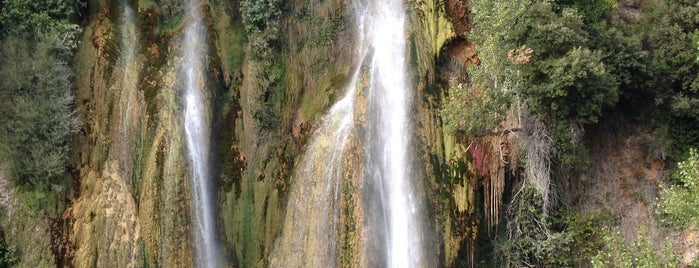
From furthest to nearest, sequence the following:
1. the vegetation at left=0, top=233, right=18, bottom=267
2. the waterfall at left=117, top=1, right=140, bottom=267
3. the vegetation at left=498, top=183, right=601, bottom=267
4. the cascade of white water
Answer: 1. the vegetation at left=0, top=233, right=18, bottom=267
2. the cascade of white water
3. the waterfall at left=117, top=1, right=140, bottom=267
4. the vegetation at left=498, top=183, right=601, bottom=267

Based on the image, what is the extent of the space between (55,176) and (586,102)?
1338 centimetres

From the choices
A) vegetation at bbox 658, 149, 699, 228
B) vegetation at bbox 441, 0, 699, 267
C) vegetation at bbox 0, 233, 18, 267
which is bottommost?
vegetation at bbox 0, 233, 18, 267

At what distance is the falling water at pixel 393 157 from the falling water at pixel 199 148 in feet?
14.8

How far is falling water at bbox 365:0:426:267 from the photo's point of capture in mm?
12828

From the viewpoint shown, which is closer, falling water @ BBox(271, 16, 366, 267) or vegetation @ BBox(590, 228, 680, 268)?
vegetation @ BBox(590, 228, 680, 268)

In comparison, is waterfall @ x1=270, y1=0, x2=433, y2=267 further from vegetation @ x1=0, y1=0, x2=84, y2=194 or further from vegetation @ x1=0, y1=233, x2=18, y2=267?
vegetation @ x1=0, y1=233, x2=18, y2=267

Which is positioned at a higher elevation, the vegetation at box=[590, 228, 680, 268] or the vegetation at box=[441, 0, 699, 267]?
the vegetation at box=[441, 0, 699, 267]

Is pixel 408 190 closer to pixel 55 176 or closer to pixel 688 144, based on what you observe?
pixel 688 144

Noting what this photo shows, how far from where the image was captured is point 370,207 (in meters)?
12.9

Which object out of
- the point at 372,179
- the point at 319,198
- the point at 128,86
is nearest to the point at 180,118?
the point at 128,86

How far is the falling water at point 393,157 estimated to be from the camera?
12.8 metres

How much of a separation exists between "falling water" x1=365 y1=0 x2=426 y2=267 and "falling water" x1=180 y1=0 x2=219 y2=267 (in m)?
4.51

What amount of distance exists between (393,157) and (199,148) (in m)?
5.21

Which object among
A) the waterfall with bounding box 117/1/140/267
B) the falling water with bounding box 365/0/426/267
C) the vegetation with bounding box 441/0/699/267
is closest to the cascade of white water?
the waterfall with bounding box 117/1/140/267
